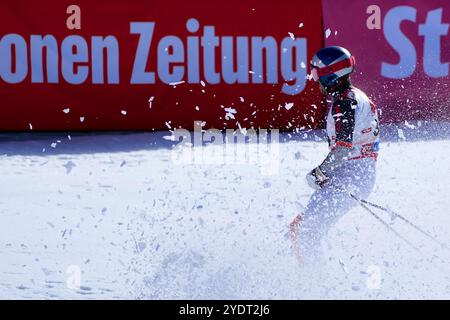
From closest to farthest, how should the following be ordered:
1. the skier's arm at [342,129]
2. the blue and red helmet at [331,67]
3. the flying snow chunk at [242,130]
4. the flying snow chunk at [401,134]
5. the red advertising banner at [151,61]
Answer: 1. the skier's arm at [342,129]
2. the blue and red helmet at [331,67]
3. the flying snow chunk at [401,134]
4. the red advertising banner at [151,61]
5. the flying snow chunk at [242,130]

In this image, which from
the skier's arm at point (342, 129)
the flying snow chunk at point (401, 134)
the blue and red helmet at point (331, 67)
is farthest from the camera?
the flying snow chunk at point (401, 134)

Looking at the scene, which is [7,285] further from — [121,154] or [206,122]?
[206,122]

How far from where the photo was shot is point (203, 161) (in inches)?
432

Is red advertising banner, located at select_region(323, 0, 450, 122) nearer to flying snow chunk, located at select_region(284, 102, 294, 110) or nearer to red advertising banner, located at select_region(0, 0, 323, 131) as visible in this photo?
red advertising banner, located at select_region(0, 0, 323, 131)

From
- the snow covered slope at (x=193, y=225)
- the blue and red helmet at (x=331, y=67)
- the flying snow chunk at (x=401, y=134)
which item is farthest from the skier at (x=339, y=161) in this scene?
the flying snow chunk at (x=401, y=134)

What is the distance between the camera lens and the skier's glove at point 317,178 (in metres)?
5.62

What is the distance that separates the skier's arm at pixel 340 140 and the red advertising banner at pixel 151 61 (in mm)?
7426

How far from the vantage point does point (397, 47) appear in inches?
518

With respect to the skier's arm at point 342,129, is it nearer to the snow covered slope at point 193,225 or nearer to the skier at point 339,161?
the skier at point 339,161

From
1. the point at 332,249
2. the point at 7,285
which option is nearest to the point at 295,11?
the point at 332,249

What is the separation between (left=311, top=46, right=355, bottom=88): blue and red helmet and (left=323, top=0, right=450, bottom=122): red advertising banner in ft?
23.9

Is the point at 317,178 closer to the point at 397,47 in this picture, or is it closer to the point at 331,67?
the point at 331,67

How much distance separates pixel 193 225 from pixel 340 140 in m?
2.27

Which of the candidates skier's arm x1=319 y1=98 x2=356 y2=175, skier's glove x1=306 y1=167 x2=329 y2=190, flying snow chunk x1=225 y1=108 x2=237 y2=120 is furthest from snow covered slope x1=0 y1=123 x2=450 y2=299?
flying snow chunk x1=225 y1=108 x2=237 y2=120
